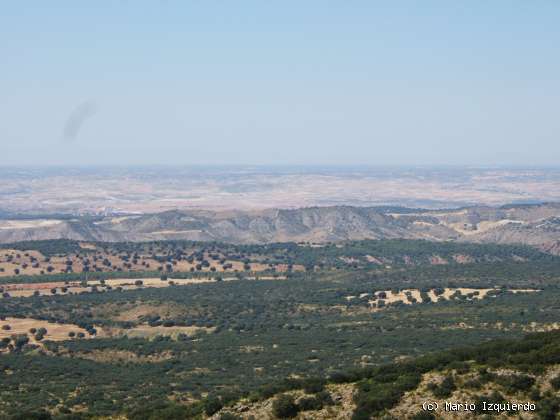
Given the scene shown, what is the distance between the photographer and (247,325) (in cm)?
8694

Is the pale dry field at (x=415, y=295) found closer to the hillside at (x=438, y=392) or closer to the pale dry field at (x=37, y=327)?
the pale dry field at (x=37, y=327)

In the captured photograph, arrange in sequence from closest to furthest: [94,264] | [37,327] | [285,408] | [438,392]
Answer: [438,392]
[285,408]
[37,327]
[94,264]

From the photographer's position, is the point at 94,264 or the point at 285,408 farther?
the point at 94,264

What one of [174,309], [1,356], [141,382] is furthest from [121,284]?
[141,382]

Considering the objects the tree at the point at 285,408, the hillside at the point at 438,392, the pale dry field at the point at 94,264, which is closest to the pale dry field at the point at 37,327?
the pale dry field at the point at 94,264

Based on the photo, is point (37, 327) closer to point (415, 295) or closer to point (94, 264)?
point (415, 295)

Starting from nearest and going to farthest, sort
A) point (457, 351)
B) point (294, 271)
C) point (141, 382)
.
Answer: point (457, 351) → point (141, 382) → point (294, 271)

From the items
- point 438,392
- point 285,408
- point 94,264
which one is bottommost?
point 94,264

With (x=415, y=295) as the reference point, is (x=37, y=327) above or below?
below

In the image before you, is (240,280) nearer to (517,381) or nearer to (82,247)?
(82,247)

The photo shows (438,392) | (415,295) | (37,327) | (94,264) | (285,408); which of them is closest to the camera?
(438,392)

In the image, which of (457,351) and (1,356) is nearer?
(457,351)

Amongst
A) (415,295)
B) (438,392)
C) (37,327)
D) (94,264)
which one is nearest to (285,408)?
(438,392)

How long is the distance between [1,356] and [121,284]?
51264mm
